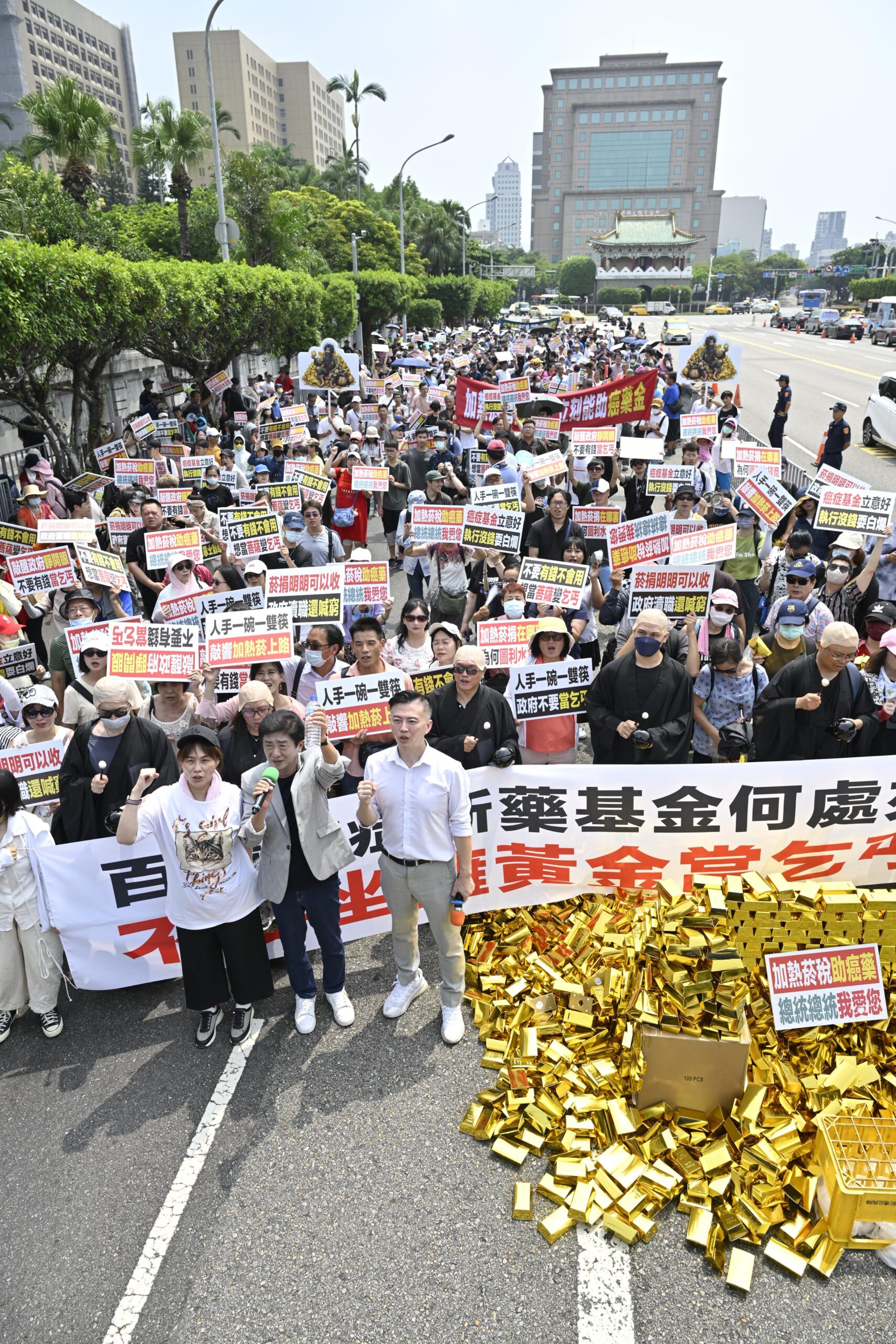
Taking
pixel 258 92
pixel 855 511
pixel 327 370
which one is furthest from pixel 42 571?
pixel 258 92

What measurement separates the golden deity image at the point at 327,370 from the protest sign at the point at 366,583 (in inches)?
649

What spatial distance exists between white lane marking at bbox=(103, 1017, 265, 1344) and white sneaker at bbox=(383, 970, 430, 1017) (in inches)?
28.5

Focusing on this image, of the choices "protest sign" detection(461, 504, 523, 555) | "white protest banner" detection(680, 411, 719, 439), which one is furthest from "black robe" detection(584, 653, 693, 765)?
"white protest banner" detection(680, 411, 719, 439)

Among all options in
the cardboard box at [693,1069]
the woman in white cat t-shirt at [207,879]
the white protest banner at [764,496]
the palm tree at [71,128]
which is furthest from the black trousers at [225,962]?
the palm tree at [71,128]

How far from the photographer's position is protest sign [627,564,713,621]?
6508 millimetres

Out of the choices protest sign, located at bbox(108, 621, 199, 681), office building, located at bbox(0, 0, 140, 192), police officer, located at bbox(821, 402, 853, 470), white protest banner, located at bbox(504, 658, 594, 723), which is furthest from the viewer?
office building, located at bbox(0, 0, 140, 192)

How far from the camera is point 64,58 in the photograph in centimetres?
10912

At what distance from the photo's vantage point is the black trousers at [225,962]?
4.77m

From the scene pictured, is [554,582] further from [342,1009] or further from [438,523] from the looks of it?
[342,1009]

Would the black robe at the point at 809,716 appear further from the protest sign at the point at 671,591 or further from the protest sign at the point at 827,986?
the protest sign at the point at 827,986

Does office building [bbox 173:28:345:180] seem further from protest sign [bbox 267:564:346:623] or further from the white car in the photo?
protest sign [bbox 267:564:346:623]

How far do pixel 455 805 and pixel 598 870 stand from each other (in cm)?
Answer: 137

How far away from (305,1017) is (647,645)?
289 centimetres

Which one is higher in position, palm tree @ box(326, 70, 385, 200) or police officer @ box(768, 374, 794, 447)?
palm tree @ box(326, 70, 385, 200)
